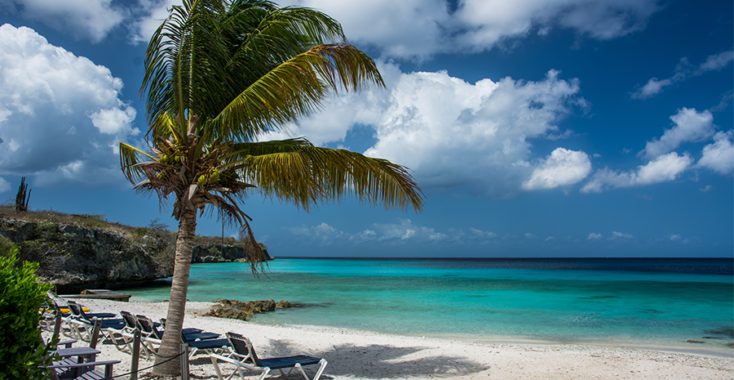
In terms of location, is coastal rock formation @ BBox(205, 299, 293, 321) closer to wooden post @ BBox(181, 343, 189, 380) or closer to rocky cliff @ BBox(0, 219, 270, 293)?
rocky cliff @ BBox(0, 219, 270, 293)

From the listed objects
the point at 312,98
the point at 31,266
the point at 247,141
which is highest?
the point at 312,98

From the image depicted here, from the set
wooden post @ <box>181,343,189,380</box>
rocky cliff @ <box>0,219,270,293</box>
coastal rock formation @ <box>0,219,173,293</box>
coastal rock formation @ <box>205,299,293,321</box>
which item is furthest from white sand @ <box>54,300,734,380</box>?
rocky cliff @ <box>0,219,270,293</box>

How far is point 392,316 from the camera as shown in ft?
52.6

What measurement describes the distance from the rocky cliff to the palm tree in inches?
525

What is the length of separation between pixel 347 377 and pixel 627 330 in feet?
40.2

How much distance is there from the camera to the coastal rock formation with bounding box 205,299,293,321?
14.2 m

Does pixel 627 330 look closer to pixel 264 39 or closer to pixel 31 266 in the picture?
pixel 264 39

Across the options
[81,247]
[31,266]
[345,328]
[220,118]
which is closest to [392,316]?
[345,328]

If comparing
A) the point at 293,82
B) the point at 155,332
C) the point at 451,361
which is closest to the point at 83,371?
the point at 155,332

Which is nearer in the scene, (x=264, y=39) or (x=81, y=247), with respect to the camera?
(x=264, y=39)

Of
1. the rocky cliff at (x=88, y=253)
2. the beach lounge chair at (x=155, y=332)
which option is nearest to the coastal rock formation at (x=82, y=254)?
the rocky cliff at (x=88, y=253)

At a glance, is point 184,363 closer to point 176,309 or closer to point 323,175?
point 176,309

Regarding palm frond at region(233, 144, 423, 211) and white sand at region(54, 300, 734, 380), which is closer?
palm frond at region(233, 144, 423, 211)

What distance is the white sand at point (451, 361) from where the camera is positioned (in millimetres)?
6594
